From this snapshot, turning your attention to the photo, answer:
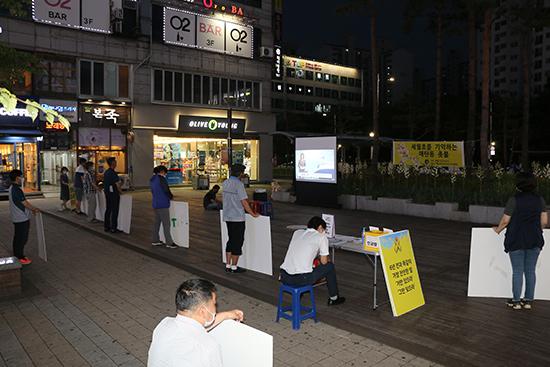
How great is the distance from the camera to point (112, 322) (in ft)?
18.9

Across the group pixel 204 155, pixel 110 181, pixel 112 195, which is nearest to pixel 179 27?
pixel 204 155

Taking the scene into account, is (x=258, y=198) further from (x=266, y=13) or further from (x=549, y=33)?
(x=549, y=33)

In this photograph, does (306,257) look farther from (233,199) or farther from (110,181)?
(110,181)

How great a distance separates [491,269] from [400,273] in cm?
156

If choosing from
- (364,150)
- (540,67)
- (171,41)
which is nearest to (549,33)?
(540,67)

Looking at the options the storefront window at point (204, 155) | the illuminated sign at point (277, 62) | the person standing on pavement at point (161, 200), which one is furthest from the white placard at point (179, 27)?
the person standing on pavement at point (161, 200)

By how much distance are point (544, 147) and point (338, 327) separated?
1929 inches

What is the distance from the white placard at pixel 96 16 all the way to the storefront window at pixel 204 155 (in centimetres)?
826

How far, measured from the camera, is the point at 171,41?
28.5m

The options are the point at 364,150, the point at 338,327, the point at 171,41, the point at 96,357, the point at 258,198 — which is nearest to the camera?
the point at 96,357

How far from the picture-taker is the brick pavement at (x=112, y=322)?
4.72 m

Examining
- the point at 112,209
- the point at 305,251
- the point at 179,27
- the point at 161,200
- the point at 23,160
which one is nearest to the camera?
the point at 305,251

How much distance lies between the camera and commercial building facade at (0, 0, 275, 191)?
25.0 meters

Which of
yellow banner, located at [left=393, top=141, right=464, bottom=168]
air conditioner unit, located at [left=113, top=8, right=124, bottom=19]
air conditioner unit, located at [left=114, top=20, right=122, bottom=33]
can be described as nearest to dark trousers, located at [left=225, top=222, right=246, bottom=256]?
yellow banner, located at [left=393, top=141, right=464, bottom=168]
